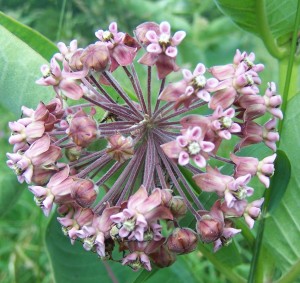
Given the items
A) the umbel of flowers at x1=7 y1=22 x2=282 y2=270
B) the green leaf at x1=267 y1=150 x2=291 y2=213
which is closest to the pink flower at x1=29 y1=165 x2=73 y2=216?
the umbel of flowers at x1=7 y1=22 x2=282 y2=270

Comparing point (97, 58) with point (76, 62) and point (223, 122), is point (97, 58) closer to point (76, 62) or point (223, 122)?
point (76, 62)

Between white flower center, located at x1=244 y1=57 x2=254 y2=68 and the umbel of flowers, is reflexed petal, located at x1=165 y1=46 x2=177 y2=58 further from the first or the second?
white flower center, located at x1=244 y1=57 x2=254 y2=68

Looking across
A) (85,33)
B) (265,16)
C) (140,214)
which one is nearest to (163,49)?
(140,214)

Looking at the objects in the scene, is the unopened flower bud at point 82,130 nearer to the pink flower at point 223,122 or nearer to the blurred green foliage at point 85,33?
the pink flower at point 223,122

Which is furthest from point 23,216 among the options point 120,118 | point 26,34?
point 120,118

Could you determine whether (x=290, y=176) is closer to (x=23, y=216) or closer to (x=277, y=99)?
(x=277, y=99)

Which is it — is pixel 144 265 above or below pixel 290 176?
below
